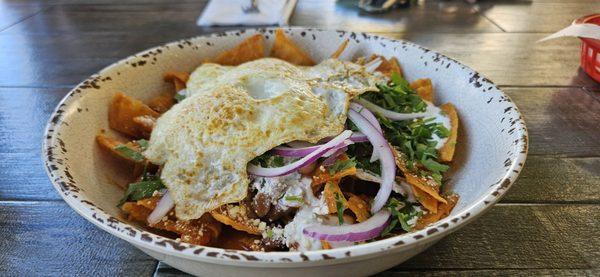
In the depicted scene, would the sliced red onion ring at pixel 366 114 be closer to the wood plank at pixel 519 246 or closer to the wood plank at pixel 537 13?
the wood plank at pixel 519 246

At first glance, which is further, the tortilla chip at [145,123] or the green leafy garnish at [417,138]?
the tortilla chip at [145,123]

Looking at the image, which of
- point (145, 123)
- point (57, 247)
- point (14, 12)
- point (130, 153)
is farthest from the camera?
point (14, 12)

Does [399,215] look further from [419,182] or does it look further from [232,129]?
[232,129]

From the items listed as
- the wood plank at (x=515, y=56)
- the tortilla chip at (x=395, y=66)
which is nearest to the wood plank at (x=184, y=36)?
the wood plank at (x=515, y=56)

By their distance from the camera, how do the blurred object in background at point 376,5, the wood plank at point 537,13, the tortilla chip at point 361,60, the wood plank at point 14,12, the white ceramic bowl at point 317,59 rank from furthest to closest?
the wood plank at point 14,12
the blurred object in background at point 376,5
the wood plank at point 537,13
the tortilla chip at point 361,60
the white ceramic bowl at point 317,59

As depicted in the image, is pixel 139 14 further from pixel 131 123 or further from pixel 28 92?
pixel 131 123

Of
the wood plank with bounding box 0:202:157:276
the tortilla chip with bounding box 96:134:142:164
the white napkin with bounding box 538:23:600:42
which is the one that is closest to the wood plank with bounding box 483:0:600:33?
the white napkin with bounding box 538:23:600:42

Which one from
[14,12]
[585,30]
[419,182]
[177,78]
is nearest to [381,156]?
[419,182]
